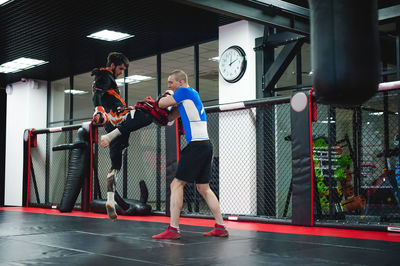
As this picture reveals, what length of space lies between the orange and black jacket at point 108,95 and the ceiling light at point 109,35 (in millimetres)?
3466

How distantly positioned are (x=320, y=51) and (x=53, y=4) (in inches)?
232

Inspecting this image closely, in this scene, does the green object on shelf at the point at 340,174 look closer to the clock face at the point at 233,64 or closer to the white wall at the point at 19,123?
the clock face at the point at 233,64

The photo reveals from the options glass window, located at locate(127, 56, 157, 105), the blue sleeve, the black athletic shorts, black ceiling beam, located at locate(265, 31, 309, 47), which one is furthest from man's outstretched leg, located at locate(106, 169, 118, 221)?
glass window, located at locate(127, 56, 157, 105)

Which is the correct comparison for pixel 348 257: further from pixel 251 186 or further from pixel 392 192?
pixel 251 186

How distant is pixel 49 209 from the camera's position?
9.19 metres

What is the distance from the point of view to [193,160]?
4391 mm

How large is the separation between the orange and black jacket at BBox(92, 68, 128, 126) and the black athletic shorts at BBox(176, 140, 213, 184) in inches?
40.8

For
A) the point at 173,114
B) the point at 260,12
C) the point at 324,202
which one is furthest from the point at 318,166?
the point at 173,114

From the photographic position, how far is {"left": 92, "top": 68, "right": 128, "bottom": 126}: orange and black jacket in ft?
16.4

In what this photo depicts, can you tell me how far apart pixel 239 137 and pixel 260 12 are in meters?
2.55

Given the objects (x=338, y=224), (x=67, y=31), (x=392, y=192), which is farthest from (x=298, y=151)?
(x=67, y=31)

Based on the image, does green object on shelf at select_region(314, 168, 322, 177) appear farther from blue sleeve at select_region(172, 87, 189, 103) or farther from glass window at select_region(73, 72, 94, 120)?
glass window at select_region(73, 72, 94, 120)

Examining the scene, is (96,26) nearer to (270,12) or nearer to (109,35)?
(109,35)

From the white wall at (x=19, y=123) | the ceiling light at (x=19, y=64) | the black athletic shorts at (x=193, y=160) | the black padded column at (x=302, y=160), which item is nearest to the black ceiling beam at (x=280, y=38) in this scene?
the black padded column at (x=302, y=160)
